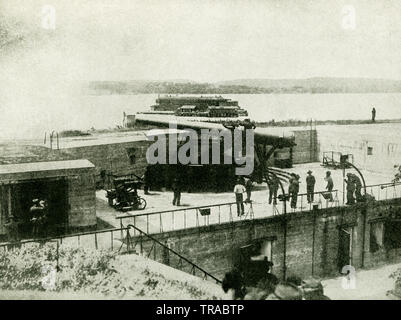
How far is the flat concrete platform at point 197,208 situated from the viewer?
16609 millimetres

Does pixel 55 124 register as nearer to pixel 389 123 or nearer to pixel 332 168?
pixel 332 168

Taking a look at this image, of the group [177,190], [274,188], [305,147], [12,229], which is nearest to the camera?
[12,229]

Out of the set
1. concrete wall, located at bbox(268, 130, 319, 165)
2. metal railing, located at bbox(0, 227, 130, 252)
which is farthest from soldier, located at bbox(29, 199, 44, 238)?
concrete wall, located at bbox(268, 130, 319, 165)

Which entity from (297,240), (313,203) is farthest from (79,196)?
(313,203)

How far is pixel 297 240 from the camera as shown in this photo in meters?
18.2

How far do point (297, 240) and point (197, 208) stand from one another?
4251 millimetres

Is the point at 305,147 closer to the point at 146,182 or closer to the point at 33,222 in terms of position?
the point at 146,182

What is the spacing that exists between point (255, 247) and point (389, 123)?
22980 mm

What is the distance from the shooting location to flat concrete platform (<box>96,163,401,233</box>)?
1661 cm

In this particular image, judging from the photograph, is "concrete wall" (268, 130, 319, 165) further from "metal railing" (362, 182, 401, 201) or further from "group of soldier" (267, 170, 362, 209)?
"group of soldier" (267, 170, 362, 209)

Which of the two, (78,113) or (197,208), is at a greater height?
(78,113)

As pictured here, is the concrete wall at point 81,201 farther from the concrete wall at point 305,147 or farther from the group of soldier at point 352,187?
the concrete wall at point 305,147

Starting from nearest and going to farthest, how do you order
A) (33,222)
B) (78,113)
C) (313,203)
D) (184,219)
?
(33,222)
(184,219)
(313,203)
(78,113)

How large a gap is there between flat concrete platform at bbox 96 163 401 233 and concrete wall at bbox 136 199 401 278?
382 mm
